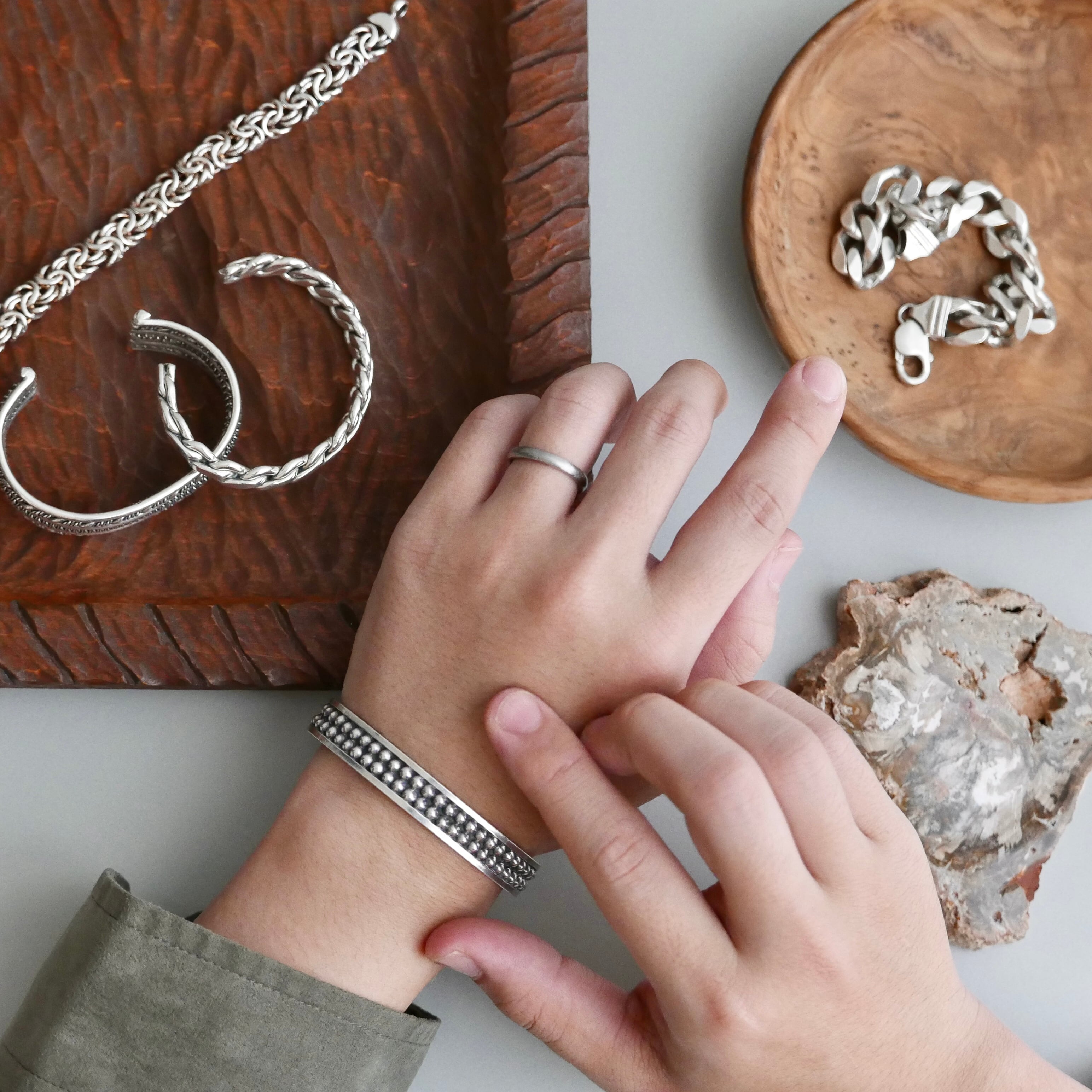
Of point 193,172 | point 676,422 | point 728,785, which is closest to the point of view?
point 728,785

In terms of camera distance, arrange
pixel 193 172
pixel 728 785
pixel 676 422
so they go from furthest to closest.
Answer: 1. pixel 193 172
2. pixel 676 422
3. pixel 728 785

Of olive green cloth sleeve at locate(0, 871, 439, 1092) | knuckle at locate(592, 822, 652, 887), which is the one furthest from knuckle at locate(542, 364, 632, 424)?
olive green cloth sleeve at locate(0, 871, 439, 1092)

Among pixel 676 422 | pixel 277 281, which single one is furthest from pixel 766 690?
pixel 277 281

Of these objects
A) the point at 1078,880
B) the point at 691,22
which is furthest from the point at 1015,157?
the point at 1078,880

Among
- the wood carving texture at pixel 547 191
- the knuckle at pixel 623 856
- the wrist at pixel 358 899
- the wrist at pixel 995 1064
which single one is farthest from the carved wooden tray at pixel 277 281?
the wrist at pixel 995 1064

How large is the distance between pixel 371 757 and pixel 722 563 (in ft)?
0.71

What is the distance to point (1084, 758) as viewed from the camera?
28.0 inches

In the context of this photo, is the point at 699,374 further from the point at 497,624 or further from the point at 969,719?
the point at 969,719

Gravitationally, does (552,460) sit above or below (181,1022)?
above

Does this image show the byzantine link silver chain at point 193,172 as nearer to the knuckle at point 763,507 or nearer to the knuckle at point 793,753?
the knuckle at point 763,507

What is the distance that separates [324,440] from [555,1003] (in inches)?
14.4

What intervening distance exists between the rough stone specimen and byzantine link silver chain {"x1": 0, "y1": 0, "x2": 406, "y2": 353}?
0.50m

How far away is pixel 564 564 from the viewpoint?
1.70ft

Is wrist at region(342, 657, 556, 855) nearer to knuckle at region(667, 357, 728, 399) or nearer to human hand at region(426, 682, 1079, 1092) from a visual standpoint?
human hand at region(426, 682, 1079, 1092)
